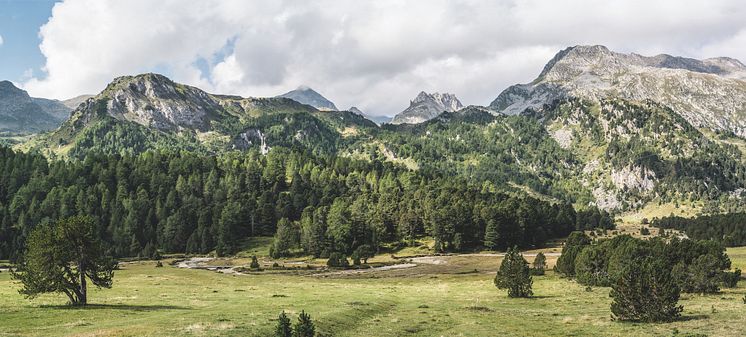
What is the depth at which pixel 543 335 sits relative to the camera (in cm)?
3728

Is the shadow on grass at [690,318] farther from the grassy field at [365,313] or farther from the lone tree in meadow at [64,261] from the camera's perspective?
the lone tree in meadow at [64,261]

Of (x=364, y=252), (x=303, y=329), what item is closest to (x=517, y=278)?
(x=303, y=329)

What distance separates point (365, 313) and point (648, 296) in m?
24.9

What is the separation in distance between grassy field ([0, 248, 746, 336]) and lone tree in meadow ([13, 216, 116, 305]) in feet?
6.31

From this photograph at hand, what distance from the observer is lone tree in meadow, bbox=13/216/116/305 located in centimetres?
4738

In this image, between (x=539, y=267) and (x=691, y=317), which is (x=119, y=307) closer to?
(x=691, y=317)

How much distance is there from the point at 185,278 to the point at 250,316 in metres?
56.9

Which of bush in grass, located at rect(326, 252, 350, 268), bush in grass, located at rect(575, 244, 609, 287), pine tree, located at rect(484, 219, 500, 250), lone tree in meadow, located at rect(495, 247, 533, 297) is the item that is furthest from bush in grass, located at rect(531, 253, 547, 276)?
pine tree, located at rect(484, 219, 500, 250)

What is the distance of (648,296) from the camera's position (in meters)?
42.9

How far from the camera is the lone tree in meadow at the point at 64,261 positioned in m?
47.4

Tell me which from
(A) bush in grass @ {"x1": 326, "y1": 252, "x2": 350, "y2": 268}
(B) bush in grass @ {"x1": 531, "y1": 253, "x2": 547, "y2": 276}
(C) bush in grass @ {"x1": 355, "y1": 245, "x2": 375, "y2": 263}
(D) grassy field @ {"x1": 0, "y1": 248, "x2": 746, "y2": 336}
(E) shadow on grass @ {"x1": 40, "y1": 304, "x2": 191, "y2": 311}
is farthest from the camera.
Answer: (C) bush in grass @ {"x1": 355, "y1": 245, "x2": 375, "y2": 263}

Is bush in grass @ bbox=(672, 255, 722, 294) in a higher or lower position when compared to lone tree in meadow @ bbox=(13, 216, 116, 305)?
lower

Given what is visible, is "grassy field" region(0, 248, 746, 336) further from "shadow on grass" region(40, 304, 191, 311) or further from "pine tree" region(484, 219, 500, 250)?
"pine tree" region(484, 219, 500, 250)

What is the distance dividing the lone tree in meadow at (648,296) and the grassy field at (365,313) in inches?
67.0
